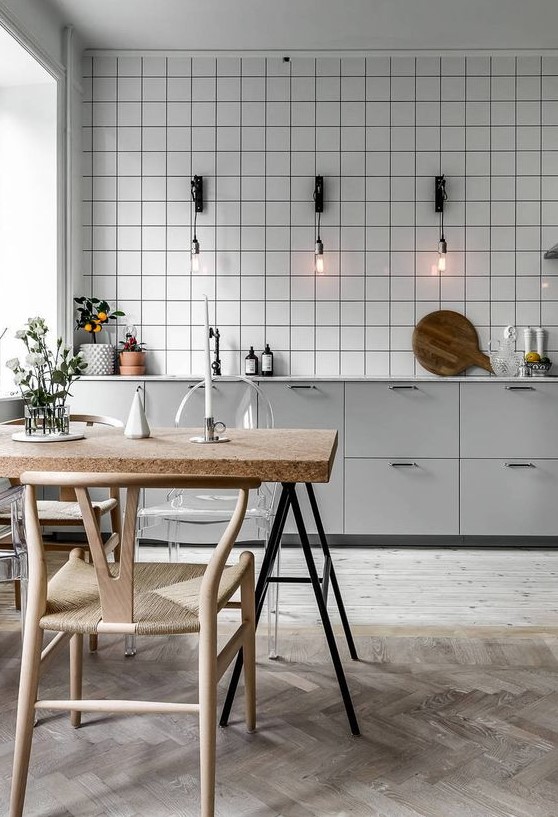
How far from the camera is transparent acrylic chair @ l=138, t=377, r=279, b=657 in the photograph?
249 cm

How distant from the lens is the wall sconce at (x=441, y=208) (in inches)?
157

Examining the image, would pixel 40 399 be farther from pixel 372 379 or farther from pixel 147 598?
pixel 372 379

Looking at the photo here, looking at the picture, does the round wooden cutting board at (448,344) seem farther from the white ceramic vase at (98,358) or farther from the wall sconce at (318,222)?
the white ceramic vase at (98,358)

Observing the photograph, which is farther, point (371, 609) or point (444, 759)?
point (371, 609)

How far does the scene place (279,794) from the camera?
60.5 inches

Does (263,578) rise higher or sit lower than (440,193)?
lower

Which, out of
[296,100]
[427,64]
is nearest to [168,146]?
[296,100]

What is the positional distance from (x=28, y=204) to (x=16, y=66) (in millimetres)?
655

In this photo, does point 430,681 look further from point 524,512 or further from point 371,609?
point 524,512

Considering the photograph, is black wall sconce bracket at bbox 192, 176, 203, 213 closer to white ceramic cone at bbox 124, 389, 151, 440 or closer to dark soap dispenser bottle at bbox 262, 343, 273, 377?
dark soap dispenser bottle at bbox 262, 343, 273, 377

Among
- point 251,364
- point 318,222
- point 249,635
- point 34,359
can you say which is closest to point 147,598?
point 249,635

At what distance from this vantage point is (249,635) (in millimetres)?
1742

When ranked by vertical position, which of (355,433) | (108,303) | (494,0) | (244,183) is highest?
(494,0)

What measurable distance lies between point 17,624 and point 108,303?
2095 millimetres
